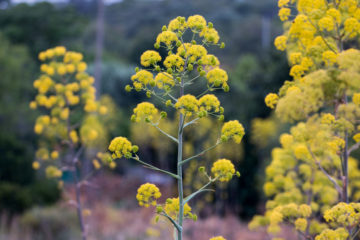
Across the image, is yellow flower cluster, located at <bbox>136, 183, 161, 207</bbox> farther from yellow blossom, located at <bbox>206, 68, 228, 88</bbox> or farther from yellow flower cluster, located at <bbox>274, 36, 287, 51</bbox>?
yellow flower cluster, located at <bbox>274, 36, 287, 51</bbox>

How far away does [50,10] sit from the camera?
34.9 meters

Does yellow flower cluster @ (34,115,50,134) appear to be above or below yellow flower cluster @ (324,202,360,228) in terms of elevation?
above

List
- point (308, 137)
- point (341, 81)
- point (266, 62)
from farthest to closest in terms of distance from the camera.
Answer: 1. point (266, 62)
2. point (308, 137)
3. point (341, 81)

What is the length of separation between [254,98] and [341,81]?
1680 cm

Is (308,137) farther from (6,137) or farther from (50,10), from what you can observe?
(50,10)

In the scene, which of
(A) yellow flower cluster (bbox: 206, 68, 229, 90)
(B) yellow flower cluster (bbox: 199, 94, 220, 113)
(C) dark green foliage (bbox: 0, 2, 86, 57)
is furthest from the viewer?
(C) dark green foliage (bbox: 0, 2, 86, 57)

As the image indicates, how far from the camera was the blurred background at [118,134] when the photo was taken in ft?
39.5

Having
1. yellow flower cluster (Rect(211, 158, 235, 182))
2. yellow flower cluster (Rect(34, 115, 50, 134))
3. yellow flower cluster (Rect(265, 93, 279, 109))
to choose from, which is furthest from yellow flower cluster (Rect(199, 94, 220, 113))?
yellow flower cluster (Rect(34, 115, 50, 134))

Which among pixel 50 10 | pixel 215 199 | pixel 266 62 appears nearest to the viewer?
pixel 215 199

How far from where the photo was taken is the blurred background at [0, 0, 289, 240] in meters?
12.0

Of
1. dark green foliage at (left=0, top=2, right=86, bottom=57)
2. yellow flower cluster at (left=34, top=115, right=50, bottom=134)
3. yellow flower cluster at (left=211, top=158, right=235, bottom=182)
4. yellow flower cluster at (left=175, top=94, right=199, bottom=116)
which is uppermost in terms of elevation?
dark green foliage at (left=0, top=2, right=86, bottom=57)

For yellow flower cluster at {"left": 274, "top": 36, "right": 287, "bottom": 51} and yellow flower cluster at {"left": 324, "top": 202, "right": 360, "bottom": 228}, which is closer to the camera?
yellow flower cluster at {"left": 324, "top": 202, "right": 360, "bottom": 228}

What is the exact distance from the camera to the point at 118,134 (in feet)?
82.0

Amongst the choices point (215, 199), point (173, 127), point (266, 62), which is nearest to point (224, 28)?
point (266, 62)
